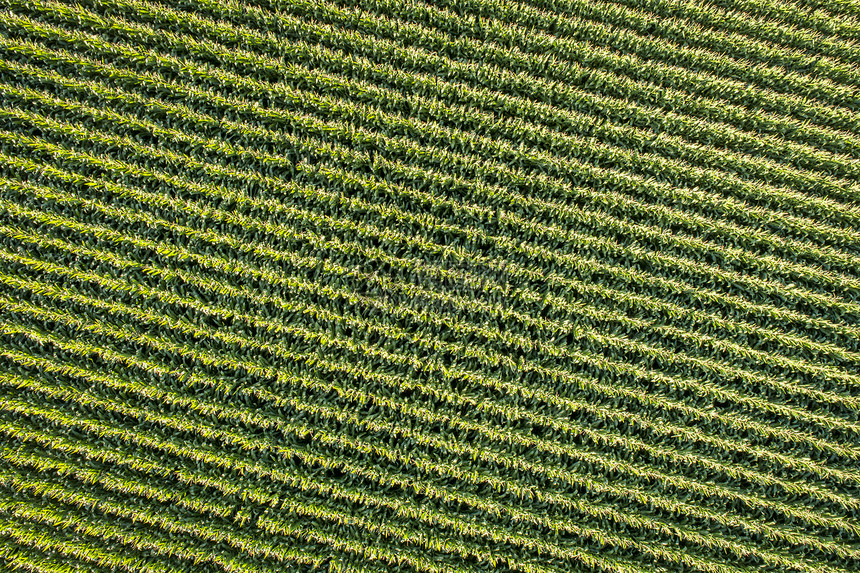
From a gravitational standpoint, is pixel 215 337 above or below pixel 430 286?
below

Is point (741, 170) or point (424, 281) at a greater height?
point (741, 170)

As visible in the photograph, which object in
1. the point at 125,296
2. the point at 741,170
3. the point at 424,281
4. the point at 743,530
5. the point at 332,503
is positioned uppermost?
the point at 741,170

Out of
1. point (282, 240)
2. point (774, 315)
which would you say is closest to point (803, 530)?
point (774, 315)

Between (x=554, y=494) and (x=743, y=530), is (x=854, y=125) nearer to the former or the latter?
(x=743, y=530)

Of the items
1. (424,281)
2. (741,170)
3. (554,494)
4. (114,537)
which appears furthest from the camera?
(741,170)

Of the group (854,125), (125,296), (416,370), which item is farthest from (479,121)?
(854,125)

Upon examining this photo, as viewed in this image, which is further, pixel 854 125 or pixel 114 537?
pixel 854 125

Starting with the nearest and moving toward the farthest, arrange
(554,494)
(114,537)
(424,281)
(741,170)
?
1. (114,537)
2. (554,494)
3. (424,281)
4. (741,170)
